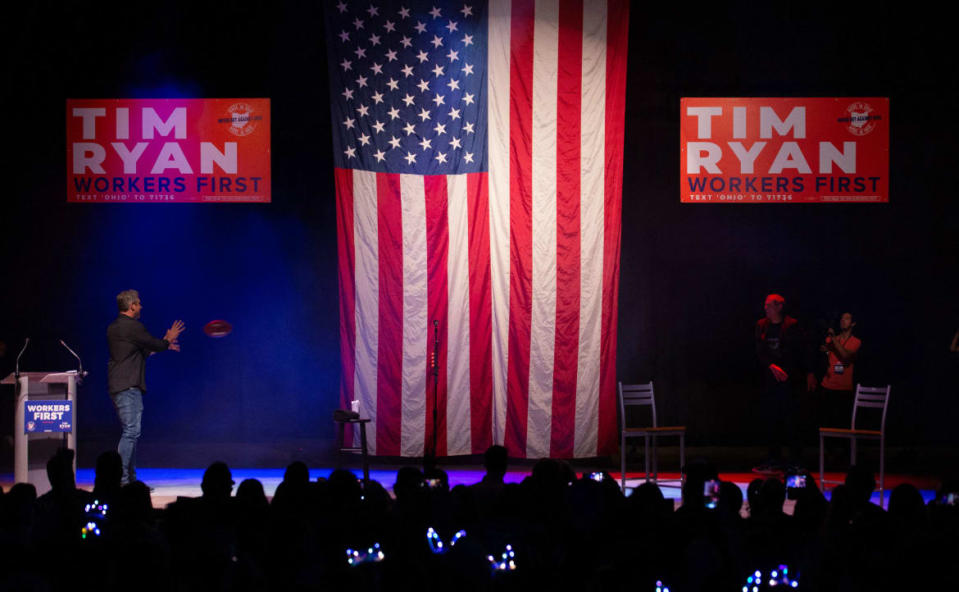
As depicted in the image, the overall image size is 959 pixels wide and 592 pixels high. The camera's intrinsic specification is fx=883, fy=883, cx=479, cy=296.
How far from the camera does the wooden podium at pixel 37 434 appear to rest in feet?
21.6

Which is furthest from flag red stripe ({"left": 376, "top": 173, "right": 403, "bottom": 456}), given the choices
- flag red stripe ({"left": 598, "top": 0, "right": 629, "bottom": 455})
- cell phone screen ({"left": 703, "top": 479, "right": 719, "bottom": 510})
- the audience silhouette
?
cell phone screen ({"left": 703, "top": 479, "right": 719, "bottom": 510})

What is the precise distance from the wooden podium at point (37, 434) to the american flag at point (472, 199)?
218cm

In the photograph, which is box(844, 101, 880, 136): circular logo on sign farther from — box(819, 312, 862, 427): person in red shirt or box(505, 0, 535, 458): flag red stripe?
box(505, 0, 535, 458): flag red stripe

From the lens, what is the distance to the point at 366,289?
7637mm

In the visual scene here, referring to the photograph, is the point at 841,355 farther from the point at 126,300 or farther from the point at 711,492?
the point at 126,300

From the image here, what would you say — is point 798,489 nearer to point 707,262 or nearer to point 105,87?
point 707,262

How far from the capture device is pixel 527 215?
7.65 meters

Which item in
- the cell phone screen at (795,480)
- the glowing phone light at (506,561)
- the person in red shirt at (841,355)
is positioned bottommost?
the cell phone screen at (795,480)

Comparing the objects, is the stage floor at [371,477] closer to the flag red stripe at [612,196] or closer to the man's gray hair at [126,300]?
the flag red stripe at [612,196]

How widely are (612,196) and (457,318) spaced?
1.71 meters

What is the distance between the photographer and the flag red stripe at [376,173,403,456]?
7.62m

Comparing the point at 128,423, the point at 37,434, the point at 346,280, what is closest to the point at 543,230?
the point at 346,280

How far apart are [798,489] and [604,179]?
4.42 meters

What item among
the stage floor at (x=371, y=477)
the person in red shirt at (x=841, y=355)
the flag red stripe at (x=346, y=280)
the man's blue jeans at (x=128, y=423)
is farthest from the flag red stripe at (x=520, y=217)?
the man's blue jeans at (x=128, y=423)
